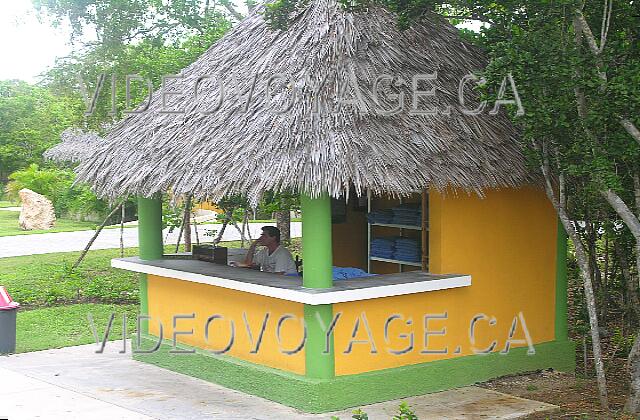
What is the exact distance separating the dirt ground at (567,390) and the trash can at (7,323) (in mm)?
5656

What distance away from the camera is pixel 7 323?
37.1 ft

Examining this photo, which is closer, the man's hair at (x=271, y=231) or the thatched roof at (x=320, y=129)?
the thatched roof at (x=320, y=129)

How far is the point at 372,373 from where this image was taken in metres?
8.82

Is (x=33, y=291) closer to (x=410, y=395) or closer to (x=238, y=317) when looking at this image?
(x=238, y=317)

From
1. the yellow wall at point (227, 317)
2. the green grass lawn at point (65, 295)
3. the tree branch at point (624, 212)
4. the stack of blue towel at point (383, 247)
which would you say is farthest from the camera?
the green grass lawn at point (65, 295)

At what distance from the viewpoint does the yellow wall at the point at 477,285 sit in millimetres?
8875

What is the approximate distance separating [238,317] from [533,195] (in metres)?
3.46

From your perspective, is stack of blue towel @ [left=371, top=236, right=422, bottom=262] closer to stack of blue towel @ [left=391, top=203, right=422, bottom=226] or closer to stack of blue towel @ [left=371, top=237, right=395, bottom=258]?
stack of blue towel @ [left=371, top=237, right=395, bottom=258]

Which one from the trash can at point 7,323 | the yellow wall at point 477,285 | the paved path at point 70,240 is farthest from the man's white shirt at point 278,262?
the paved path at point 70,240

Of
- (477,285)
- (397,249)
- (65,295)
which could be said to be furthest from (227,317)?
(65,295)

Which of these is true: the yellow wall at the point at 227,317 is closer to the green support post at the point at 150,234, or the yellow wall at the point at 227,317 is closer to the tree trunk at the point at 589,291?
the green support post at the point at 150,234

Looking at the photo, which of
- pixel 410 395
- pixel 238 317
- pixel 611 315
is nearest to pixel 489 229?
pixel 410 395

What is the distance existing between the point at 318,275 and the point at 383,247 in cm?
219

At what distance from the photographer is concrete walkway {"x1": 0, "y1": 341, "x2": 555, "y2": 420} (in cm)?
845
